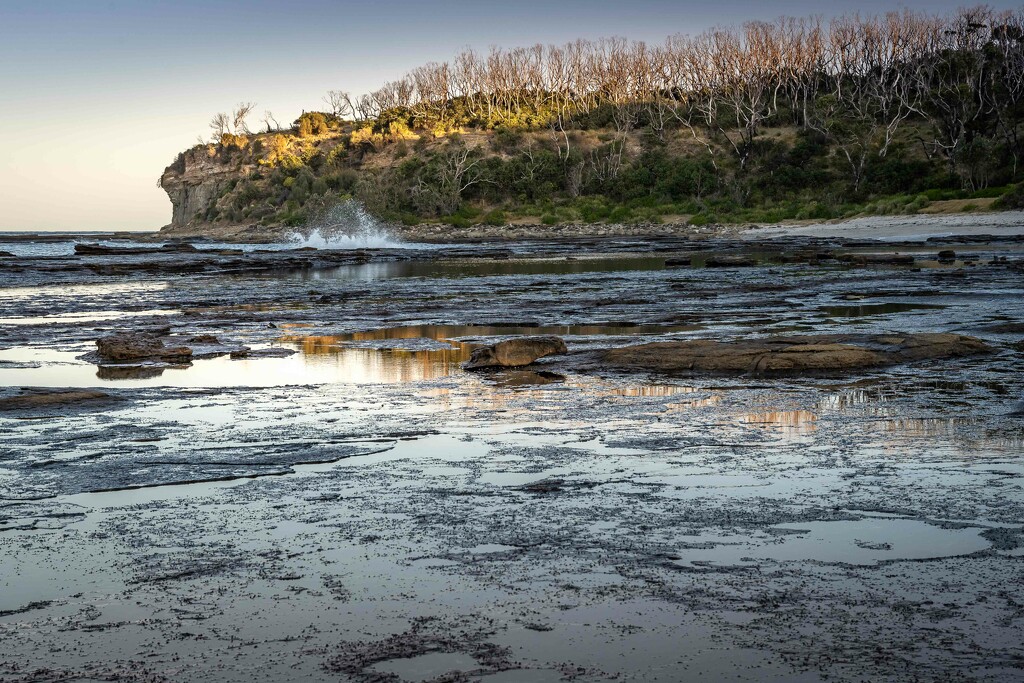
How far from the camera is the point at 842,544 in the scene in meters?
4.71

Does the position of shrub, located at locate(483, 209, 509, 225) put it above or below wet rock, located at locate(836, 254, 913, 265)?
above

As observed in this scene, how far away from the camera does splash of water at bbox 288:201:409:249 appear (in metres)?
76.1

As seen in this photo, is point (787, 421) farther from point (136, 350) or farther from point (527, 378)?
point (136, 350)

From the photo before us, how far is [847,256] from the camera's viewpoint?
3178cm

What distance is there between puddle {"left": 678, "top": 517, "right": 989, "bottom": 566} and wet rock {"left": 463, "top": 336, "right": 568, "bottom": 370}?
6.14 metres

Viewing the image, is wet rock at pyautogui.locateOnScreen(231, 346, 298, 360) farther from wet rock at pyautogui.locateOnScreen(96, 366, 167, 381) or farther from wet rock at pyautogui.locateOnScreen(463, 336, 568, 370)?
wet rock at pyautogui.locateOnScreen(463, 336, 568, 370)

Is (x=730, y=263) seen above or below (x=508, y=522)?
below

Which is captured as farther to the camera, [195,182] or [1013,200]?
[195,182]

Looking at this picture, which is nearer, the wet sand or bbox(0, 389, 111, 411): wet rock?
the wet sand

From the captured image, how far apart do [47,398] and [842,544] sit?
6905mm

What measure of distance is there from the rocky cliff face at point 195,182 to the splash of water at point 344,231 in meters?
32.0

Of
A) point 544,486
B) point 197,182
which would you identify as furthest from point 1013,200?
point 197,182

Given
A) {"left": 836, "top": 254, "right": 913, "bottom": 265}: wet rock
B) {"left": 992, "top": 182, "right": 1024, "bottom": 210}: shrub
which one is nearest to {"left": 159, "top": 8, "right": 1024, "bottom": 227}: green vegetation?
{"left": 992, "top": 182, "right": 1024, "bottom": 210}: shrub

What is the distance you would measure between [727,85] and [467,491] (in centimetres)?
9539
